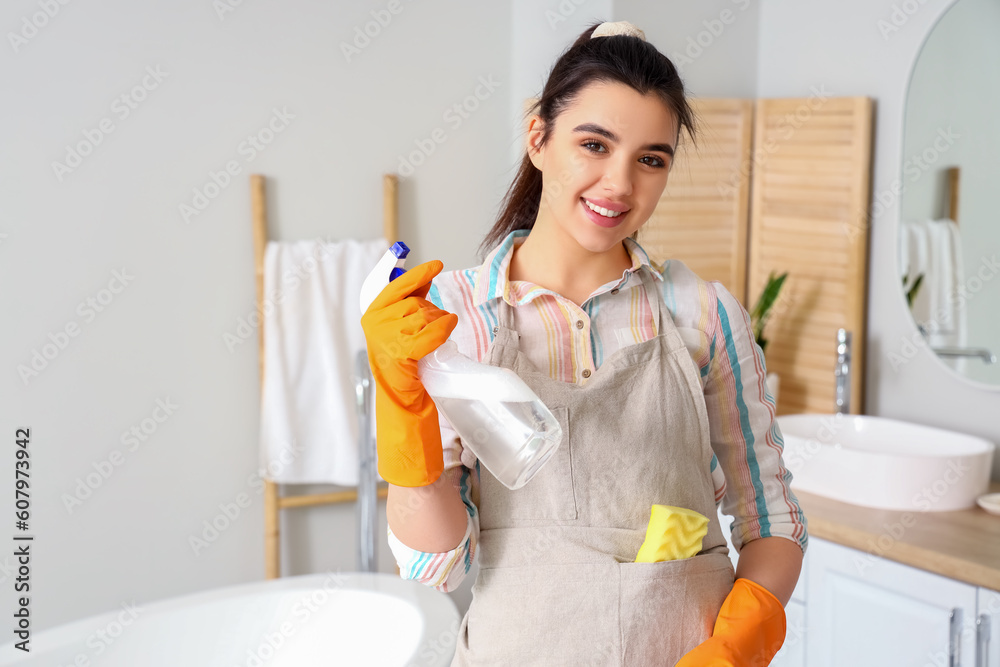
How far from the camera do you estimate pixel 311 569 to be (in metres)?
2.52

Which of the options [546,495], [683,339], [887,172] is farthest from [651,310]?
[887,172]

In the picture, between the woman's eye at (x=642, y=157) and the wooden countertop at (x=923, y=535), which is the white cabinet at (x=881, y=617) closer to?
the wooden countertop at (x=923, y=535)

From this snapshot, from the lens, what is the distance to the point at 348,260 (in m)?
2.41

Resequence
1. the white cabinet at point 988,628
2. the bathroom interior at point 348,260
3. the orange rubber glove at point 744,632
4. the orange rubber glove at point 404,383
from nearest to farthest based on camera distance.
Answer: the orange rubber glove at point 404,383 → the orange rubber glove at point 744,632 → the white cabinet at point 988,628 → the bathroom interior at point 348,260

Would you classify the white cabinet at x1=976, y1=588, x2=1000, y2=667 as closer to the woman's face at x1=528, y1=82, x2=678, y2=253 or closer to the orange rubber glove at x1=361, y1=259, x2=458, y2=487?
the woman's face at x1=528, y1=82, x2=678, y2=253

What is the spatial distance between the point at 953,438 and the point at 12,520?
7.11 feet

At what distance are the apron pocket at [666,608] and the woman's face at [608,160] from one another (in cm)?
36

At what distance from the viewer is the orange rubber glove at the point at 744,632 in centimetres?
96

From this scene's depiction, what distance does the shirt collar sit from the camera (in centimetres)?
105

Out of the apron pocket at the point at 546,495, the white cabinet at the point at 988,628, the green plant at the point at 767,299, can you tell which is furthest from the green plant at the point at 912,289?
the apron pocket at the point at 546,495

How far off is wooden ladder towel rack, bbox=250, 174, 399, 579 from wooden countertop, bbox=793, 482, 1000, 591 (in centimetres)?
→ 115

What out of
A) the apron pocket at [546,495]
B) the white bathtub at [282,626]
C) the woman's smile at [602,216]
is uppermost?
the woman's smile at [602,216]

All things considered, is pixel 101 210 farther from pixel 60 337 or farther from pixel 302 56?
pixel 302 56

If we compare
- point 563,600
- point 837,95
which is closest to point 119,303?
point 563,600
